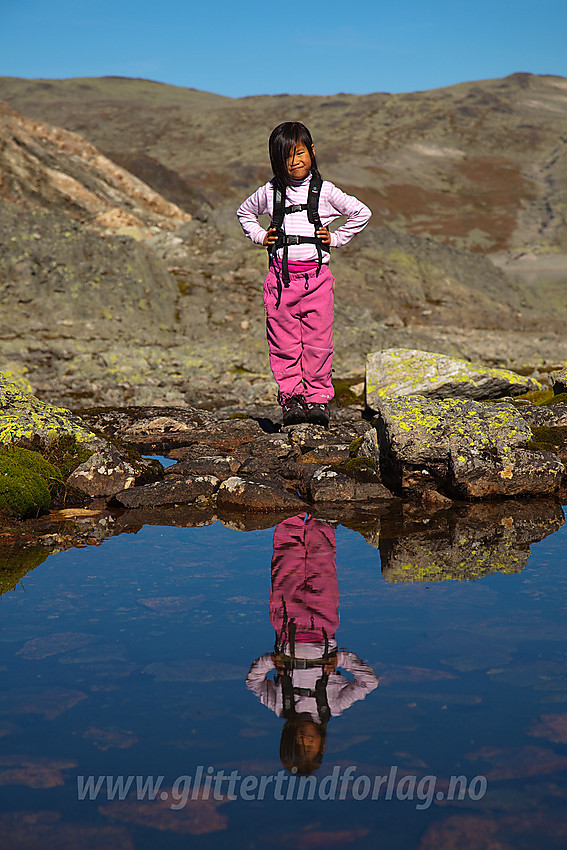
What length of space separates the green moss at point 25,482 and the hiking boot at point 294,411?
4425 millimetres

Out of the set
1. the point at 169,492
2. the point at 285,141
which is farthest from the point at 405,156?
the point at 169,492

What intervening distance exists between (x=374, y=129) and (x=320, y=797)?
6975 inches

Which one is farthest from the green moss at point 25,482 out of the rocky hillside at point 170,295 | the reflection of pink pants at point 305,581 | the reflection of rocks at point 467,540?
the rocky hillside at point 170,295

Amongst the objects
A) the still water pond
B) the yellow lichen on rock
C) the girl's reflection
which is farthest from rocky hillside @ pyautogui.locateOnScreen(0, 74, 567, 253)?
the still water pond

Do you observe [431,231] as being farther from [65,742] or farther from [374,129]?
[65,742]

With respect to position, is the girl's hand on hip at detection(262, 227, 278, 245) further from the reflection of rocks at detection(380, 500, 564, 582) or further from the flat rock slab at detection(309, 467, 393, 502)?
the reflection of rocks at detection(380, 500, 564, 582)

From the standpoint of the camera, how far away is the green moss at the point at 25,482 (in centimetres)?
752

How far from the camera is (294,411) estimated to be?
12.2 m

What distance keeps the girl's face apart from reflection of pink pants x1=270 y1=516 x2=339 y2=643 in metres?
5.81

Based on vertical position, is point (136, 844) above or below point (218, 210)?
below

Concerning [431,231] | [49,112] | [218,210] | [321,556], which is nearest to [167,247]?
[218,210]

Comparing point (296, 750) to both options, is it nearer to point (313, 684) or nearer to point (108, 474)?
point (313, 684)

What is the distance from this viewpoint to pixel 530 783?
118 inches

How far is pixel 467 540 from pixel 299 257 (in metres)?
6.32
